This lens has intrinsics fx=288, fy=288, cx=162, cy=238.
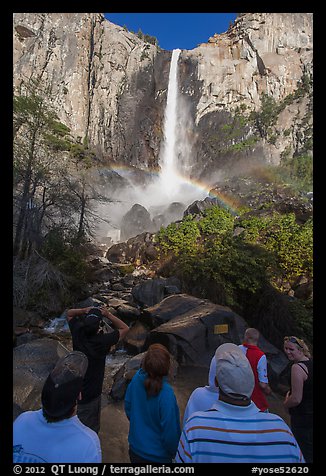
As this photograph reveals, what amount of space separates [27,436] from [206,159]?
31964 mm

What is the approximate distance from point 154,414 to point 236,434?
749mm

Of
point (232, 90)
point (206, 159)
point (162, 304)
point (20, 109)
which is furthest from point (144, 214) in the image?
point (232, 90)

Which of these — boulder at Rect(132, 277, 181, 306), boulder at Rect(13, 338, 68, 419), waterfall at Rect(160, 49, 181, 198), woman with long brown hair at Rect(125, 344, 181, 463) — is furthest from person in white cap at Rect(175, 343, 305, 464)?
waterfall at Rect(160, 49, 181, 198)

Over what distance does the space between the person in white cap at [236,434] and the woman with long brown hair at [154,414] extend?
0.39 m

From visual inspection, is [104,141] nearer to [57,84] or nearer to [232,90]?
[57,84]

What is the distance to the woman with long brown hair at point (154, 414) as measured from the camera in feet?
6.25

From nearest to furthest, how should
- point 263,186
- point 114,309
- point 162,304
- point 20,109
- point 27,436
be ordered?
1. point 27,436
2. point 162,304
3. point 114,309
4. point 20,109
5. point 263,186

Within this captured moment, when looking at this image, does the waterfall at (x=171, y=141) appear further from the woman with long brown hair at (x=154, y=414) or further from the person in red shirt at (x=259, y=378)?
the woman with long brown hair at (x=154, y=414)

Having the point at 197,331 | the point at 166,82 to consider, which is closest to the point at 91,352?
the point at 197,331

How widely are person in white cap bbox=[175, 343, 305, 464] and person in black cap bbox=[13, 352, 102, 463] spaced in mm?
512

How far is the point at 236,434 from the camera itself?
1.36 m

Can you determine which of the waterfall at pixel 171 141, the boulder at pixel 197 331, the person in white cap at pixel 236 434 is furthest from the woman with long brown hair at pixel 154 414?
the waterfall at pixel 171 141

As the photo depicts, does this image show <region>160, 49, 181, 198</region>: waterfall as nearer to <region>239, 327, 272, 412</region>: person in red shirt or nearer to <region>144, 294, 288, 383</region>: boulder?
<region>144, 294, 288, 383</region>: boulder
